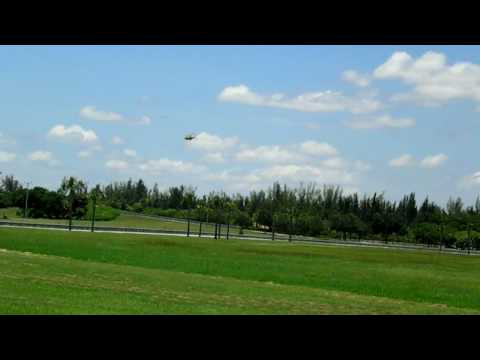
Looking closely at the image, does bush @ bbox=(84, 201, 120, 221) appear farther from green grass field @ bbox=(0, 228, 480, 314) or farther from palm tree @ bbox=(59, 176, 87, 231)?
green grass field @ bbox=(0, 228, 480, 314)

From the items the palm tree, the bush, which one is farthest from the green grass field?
the bush

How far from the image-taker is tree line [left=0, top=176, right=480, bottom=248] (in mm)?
105312

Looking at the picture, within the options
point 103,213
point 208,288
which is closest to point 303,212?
point 103,213

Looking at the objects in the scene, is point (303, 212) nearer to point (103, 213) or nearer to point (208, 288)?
point (103, 213)

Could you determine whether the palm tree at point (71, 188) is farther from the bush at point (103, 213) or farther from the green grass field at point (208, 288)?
the green grass field at point (208, 288)

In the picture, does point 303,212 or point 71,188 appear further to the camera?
point 303,212

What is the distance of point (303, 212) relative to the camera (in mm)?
129250

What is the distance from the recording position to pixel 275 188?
155 metres

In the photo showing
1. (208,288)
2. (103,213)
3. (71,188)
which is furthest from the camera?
(103,213)
